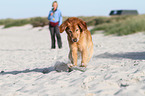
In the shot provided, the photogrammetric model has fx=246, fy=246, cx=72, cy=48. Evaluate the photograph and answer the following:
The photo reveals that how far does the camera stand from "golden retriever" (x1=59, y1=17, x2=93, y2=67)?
16.2 feet

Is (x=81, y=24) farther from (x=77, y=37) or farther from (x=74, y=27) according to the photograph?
(x=77, y=37)

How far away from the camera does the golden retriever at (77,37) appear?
194 inches

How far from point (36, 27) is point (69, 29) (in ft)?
102

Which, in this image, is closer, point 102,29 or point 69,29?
point 69,29

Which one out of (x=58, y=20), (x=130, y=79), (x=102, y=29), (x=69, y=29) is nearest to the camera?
(x=130, y=79)

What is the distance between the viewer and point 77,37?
4.95m

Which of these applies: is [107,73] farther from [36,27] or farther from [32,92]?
[36,27]

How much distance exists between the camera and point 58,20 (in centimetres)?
992

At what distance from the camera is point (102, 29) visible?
22688 mm

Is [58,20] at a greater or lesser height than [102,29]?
greater

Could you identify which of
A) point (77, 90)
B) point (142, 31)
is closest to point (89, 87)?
point (77, 90)

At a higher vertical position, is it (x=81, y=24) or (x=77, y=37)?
(x=81, y=24)

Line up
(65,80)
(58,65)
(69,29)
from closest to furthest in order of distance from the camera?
(65,80) → (69,29) → (58,65)

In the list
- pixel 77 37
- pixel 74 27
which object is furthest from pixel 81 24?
pixel 77 37
